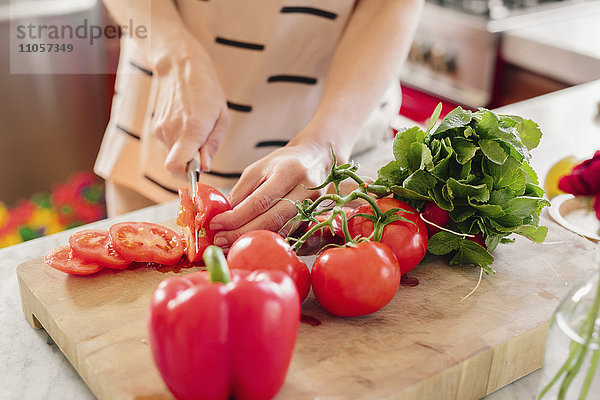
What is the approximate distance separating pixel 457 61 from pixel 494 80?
193 millimetres

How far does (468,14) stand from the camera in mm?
2654

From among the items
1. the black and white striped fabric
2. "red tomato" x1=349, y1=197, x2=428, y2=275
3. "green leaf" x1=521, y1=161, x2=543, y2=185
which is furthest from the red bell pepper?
the black and white striped fabric

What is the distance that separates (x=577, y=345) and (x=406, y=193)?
1.25 ft

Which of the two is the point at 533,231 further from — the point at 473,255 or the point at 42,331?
the point at 42,331

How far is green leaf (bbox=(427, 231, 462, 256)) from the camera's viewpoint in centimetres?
98

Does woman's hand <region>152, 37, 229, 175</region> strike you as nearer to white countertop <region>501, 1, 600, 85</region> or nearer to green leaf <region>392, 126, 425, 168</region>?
green leaf <region>392, 126, 425, 168</region>

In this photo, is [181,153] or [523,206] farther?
[181,153]

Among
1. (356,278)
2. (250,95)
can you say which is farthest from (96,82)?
(356,278)

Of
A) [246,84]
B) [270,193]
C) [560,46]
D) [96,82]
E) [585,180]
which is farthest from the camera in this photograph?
[96,82]

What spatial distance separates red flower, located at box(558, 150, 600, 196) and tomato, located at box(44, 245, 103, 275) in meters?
0.63

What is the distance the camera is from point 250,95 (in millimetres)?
1426

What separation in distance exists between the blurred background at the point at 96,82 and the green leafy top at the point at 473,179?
1.57 metres

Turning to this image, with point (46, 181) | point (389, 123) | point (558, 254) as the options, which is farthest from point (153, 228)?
point (46, 181)

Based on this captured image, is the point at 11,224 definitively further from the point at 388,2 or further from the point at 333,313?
the point at 333,313
